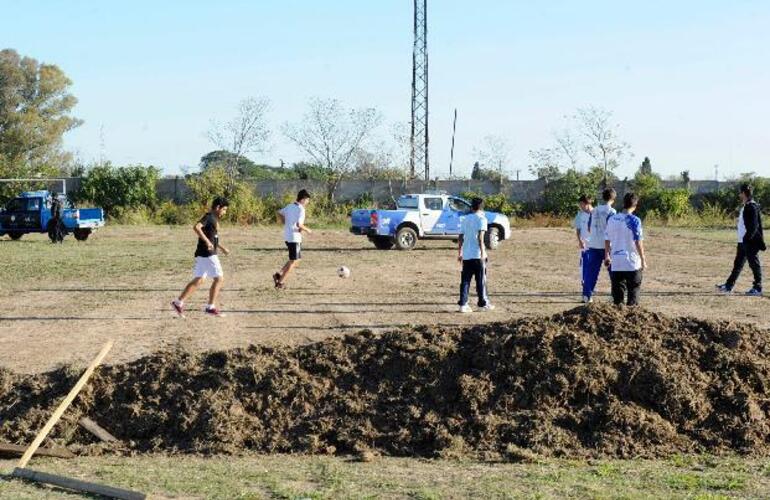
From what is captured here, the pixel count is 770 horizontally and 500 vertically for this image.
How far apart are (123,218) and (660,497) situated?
1710 inches

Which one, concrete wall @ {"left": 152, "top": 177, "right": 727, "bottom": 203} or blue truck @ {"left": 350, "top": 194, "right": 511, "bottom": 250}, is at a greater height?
concrete wall @ {"left": 152, "top": 177, "right": 727, "bottom": 203}

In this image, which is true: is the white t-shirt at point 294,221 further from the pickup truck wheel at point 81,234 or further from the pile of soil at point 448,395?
the pickup truck wheel at point 81,234

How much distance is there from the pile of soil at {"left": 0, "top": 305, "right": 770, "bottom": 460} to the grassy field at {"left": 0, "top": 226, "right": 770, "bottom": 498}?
39 cm

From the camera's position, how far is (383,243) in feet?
102

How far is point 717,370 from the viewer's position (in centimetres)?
922

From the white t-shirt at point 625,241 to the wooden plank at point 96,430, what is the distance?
23.5 feet

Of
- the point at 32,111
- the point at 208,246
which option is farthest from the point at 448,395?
the point at 32,111

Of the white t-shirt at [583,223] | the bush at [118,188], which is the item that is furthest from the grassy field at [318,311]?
the bush at [118,188]

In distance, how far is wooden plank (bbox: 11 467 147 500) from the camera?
656cm

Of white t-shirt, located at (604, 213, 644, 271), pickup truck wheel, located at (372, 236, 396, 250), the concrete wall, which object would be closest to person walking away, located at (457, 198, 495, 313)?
white t-shirt, located at (604, 213, 644, 271)

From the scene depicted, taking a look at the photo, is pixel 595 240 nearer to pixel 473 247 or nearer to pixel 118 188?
pixel 473 247

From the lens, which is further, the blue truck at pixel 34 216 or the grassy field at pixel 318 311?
the blue truck at pixel 34 216

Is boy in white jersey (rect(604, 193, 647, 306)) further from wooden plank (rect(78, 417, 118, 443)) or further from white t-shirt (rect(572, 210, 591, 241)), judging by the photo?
wooden plank (rect(78, 417, 118, 443))

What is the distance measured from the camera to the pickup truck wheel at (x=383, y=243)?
30.7m
